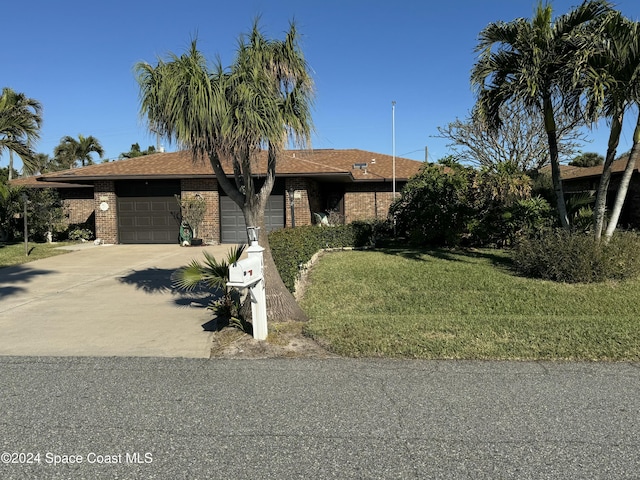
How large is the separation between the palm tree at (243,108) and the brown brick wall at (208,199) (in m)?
12.7

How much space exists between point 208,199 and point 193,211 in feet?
2.67

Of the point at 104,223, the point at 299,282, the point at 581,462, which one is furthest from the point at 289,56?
the point at 104,223

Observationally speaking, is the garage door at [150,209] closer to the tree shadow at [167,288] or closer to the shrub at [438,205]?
the tree shadow at [167,288]

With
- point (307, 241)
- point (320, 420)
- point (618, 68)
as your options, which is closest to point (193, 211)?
point (307, 241)

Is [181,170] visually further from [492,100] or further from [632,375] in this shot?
[632,375]

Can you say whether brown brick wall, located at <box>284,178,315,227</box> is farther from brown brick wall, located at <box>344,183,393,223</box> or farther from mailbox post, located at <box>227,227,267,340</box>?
mailbox post, located at <box>227,227,267,340</box>

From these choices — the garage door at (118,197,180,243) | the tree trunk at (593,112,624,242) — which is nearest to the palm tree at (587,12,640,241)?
the tree trunk at (593,112,624,242)

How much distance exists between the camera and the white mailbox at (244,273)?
17.2 ft

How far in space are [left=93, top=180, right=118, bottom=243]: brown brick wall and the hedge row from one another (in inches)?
399

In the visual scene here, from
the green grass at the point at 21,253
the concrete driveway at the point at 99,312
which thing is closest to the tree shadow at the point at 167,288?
the concrete driveway at the point at 99,312

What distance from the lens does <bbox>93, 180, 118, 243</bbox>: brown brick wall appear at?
19109 mm

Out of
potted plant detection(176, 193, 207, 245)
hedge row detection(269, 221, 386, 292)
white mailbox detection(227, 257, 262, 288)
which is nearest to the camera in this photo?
white mailbox detection(227, 257, 262, 288)

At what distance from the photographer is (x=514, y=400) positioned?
3.81m

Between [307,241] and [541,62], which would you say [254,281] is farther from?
[541,62]
